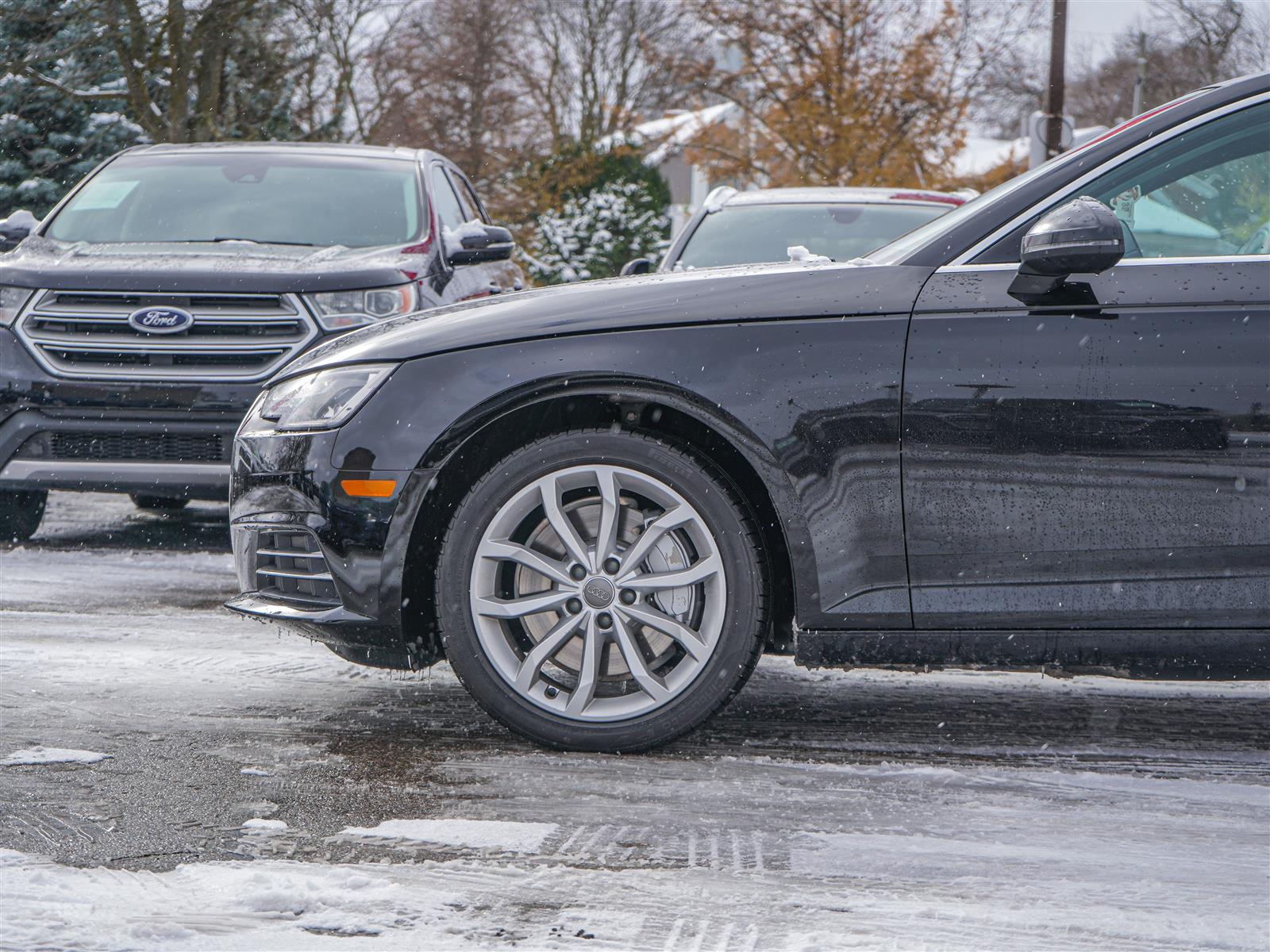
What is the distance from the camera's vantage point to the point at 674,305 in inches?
143

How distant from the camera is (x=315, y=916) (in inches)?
103

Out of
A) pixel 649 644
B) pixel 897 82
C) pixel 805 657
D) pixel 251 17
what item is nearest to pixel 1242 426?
pixel 805 657

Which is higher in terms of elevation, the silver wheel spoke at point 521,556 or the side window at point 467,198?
the side window at point 467,198

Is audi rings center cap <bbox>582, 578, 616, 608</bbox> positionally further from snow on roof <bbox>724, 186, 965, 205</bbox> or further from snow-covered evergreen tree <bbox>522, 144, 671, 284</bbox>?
snow-covered evergreen tree <bbox>522, 144, 671, 284</bbox>

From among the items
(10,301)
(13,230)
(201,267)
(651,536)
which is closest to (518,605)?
(651,536)

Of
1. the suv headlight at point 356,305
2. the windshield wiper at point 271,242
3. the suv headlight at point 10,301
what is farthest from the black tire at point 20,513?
the suv headlight at point 356,305

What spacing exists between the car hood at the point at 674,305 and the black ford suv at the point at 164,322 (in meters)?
2.73

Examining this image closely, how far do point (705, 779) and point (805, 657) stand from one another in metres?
0.39

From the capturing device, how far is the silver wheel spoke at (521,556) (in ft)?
11.9

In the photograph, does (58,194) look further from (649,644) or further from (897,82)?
(649,644)

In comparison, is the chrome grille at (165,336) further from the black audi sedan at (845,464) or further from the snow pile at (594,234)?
the snow pile at (594,234)

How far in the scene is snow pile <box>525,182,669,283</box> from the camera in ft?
83.5

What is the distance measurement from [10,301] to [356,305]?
5.00ft

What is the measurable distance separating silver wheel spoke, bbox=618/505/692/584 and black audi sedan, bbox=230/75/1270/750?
10mm
